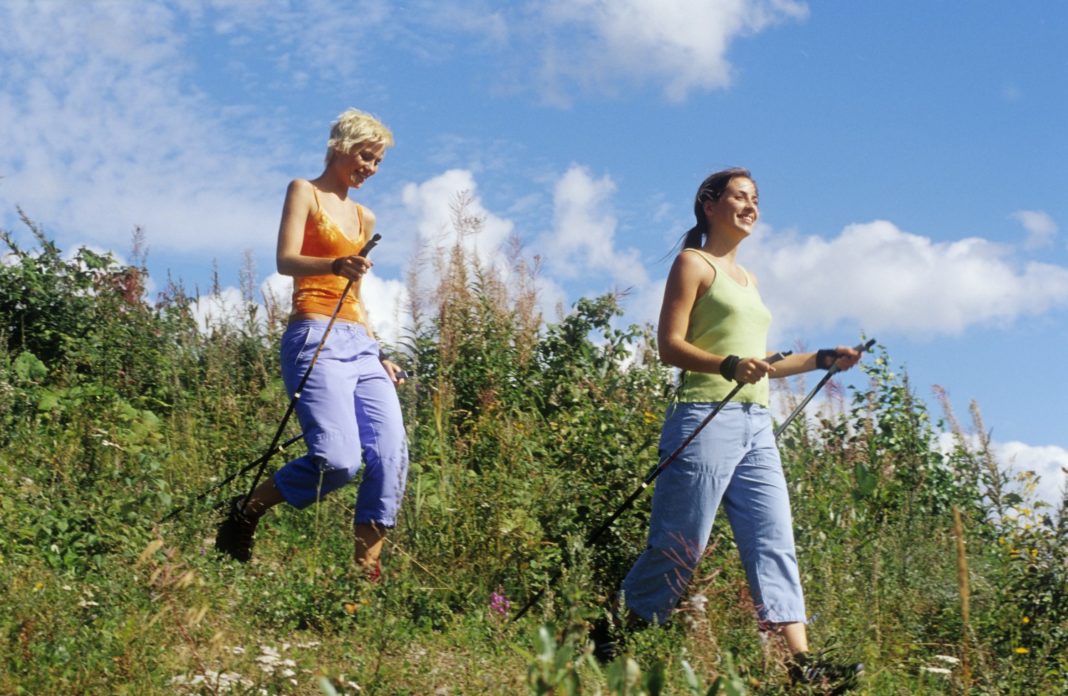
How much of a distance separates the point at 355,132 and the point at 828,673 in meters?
2.89

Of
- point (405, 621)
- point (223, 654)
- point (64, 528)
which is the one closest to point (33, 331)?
point (64, 528)

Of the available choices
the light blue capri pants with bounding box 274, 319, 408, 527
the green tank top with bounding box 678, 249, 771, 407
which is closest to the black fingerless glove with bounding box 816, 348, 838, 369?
the green tank top with bounding box 678, 249, 771, 407

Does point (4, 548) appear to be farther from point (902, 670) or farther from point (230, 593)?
point (902, 670)

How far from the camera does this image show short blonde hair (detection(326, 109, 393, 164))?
5.18m

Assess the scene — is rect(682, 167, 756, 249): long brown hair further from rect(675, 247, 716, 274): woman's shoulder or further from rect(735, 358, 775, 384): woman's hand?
rect(735, 358, 775, 384): woman's hand

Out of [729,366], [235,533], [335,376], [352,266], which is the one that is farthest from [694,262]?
[235,533]

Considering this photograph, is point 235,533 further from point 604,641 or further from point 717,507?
point 717,507

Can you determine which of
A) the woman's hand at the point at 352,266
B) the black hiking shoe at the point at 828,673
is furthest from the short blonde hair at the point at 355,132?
the black hiking shoe at the point at 828,673

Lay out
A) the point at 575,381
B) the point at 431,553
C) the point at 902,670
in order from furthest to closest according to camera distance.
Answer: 1. the point at 575,381
2. the point at 431,553
3. the point at 902,670

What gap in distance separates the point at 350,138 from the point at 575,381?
285 cm

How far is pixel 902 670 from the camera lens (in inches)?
197

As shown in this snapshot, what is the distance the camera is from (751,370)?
433cm

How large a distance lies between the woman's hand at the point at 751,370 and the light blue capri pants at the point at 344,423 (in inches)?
61.4

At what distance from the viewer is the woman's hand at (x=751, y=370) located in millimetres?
4309
